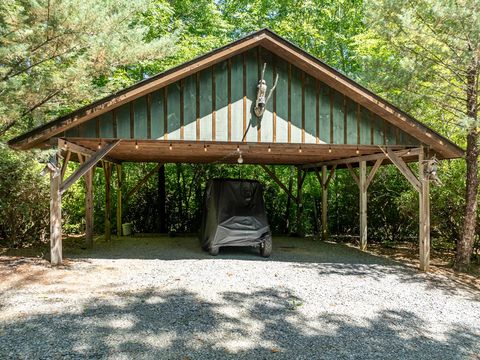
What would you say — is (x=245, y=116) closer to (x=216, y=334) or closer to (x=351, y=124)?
(x=351, y=124)

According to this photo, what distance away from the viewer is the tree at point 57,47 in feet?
23.5

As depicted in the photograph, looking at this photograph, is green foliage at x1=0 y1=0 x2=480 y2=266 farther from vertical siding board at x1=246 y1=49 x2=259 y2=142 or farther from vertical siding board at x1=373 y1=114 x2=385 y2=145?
vertical siding board at x1=246 y1=49 x2=259 y2=142

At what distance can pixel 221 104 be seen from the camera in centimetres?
785

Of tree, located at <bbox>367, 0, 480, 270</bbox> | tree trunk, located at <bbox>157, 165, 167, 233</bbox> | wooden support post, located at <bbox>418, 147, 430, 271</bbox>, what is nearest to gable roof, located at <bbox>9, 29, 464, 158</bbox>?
wooden support post, located at <bbox>418, 147, 430, 271</bbox>

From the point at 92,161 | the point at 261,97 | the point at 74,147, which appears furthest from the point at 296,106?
the point at 74,147

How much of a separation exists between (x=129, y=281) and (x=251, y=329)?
3.06m

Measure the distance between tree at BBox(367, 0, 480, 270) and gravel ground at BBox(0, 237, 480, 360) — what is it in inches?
97.6

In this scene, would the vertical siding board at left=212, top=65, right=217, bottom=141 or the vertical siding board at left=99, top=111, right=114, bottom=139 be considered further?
the vertical siding board at left=212, top=65, right=217, bottom=141

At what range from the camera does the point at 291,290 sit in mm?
6246

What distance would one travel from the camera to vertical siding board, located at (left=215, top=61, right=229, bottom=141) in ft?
25.7

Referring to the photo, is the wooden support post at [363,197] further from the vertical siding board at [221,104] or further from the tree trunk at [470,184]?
the vertical siding board at [221,104]

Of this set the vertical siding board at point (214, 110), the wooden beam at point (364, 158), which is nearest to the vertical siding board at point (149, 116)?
the vertical siding board at point (214, 110)

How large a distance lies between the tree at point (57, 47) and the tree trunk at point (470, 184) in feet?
24.8

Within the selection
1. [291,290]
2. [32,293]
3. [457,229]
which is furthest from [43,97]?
[457,229]
